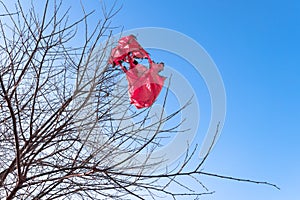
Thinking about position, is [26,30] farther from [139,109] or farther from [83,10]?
[139,109]

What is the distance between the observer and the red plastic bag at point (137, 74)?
2287 mm

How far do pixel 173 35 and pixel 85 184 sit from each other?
4.03 ft

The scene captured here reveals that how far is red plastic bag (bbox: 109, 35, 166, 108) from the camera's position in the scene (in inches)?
90.0

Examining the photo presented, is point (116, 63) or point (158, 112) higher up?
point (116, 63)

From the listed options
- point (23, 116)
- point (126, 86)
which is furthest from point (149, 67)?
point (23, 116)

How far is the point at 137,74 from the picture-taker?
236 centimetres

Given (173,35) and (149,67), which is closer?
(149,67)

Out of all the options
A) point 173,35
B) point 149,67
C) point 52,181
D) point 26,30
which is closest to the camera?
point 52,181

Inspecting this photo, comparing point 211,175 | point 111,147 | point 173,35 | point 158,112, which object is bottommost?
point 211,175

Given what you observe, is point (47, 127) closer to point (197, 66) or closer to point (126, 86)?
point (126, 86)

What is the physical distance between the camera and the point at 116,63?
92.1 inches

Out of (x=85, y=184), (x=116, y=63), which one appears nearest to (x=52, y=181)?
(x=85, y=184)

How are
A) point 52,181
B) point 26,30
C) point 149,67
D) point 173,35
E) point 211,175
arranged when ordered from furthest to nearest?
point 173,35
point 149,67
point 26,30
point 52,181
point 211,175

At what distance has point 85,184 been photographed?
7.19ft
